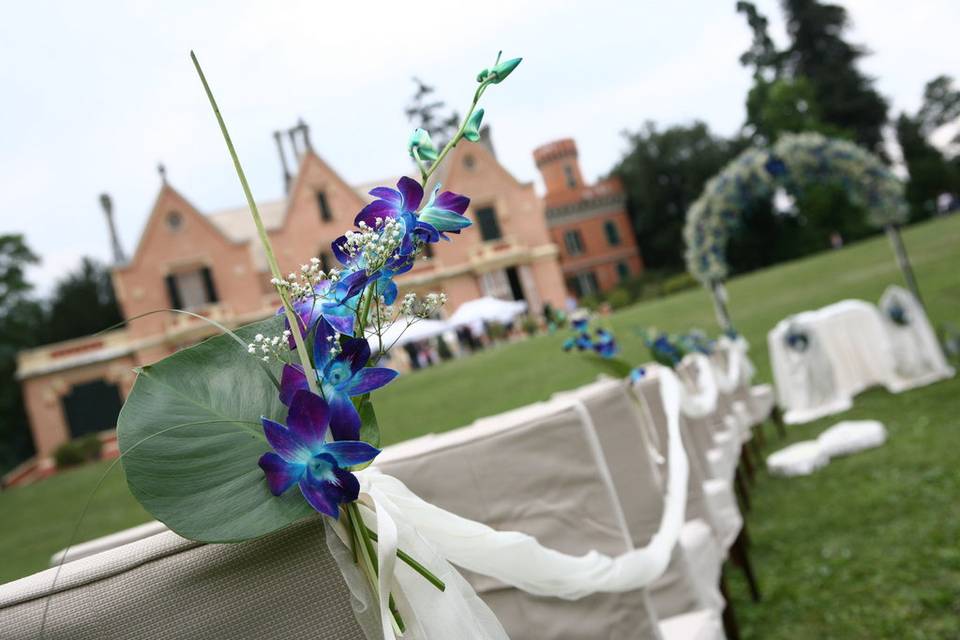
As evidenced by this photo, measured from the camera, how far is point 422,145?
98 cm

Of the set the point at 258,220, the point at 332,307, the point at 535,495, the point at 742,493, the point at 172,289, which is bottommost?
the point at 742,493

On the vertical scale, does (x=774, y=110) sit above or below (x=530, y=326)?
above

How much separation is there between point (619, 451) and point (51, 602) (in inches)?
63.6

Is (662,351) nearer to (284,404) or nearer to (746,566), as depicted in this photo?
(746,566)

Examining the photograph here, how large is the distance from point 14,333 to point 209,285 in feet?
19.5

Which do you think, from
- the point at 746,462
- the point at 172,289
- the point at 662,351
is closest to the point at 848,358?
the point at 746,462

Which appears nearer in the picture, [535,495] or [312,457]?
[312,457]

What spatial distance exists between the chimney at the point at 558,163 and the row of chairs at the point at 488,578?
3606 centimetres

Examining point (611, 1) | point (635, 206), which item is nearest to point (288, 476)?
point (611, 1)

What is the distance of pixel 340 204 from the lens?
2655cm

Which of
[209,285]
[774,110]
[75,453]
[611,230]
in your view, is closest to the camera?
[774,110]

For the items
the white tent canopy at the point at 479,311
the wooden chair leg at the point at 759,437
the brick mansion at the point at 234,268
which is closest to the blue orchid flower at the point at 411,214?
the wooden chair leg at the point at 759,437

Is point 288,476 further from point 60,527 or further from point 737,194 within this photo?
point 60,527

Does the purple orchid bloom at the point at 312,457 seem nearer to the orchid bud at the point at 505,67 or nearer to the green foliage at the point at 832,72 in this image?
the orchid bud at the point at 505,67
